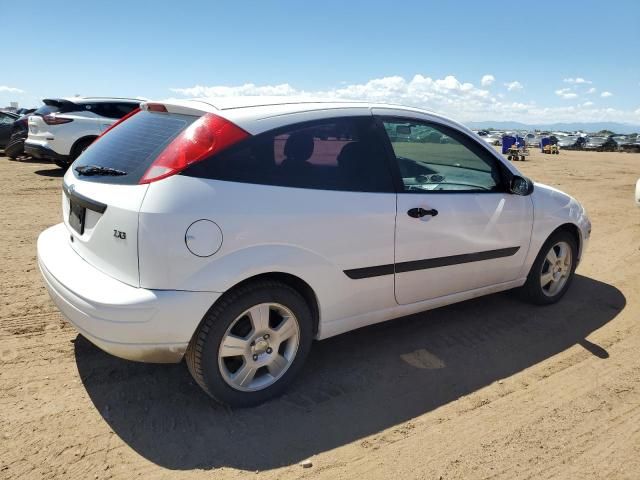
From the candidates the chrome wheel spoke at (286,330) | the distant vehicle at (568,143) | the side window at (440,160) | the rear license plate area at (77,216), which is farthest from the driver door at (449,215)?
the distant vehicle at (568,143)

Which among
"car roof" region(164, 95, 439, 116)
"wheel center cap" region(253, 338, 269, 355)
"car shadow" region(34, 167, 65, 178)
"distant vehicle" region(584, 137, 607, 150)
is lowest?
"car shadow" region(34, 167, 65, 178)

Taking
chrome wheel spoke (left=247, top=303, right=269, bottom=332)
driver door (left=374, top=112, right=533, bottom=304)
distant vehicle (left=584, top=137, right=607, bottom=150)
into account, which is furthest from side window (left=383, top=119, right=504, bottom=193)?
distant vehicle (left=584, top=137, right=607, bottom=150)

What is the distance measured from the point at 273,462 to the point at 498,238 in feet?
7.80

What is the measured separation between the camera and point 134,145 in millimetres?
2844

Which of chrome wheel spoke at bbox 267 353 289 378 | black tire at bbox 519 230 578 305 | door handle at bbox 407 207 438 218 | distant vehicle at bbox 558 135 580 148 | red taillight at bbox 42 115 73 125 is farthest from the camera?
distant vehicle at bbox 558 135 580 148

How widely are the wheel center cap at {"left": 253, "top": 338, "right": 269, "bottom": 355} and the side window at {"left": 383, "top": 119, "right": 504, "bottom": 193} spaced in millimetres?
1376

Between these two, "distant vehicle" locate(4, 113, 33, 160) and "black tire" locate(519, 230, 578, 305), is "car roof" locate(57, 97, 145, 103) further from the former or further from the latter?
"black tire" locate(519, 230, 578, 305)

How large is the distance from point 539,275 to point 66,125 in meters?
9.78

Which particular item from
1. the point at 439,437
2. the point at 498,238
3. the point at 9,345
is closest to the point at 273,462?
the point at 439,437

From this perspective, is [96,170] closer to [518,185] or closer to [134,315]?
[134,315]

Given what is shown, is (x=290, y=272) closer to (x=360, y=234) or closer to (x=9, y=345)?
(x=360, y=234)

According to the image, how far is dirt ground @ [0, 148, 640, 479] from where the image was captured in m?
2.46

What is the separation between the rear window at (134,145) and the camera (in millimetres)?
2646

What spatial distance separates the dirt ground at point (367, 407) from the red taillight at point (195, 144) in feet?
4.42
